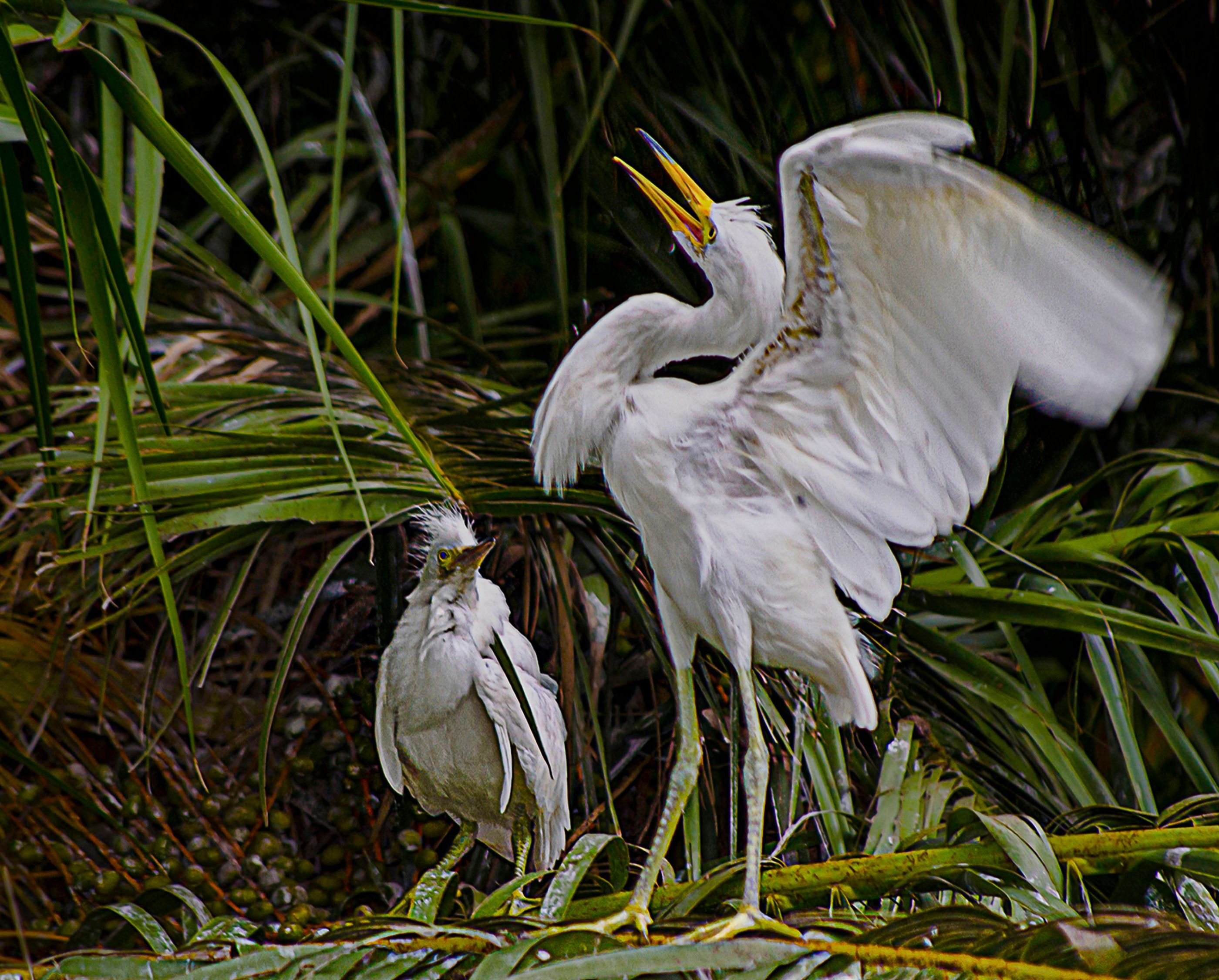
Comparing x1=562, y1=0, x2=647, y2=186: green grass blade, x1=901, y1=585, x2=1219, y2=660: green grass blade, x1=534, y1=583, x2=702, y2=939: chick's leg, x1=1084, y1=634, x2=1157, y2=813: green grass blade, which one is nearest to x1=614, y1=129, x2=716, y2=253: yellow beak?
x1=562, y1=0, x2=647, y2=186: green grass blade

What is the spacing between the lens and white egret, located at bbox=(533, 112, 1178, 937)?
24.8 inches

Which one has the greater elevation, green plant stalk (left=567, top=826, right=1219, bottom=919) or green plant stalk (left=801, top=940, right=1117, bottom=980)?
green plant stalk (left=801, top=940, right=1117, bottom=980)

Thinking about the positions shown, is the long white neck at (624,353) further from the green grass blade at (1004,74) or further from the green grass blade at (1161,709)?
the green grass blade at (1161,709)

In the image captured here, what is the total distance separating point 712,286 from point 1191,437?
0.73 metres

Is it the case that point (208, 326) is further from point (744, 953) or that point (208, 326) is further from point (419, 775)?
point (744, 953)

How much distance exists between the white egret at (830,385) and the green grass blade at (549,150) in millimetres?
187

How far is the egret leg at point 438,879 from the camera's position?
773 millimetres

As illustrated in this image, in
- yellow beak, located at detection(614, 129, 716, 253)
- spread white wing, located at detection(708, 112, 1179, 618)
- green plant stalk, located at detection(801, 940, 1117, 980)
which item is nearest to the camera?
green plant stalk, located at detection(801, 940, 1117, 980)

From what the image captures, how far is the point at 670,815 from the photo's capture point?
68 centimetres

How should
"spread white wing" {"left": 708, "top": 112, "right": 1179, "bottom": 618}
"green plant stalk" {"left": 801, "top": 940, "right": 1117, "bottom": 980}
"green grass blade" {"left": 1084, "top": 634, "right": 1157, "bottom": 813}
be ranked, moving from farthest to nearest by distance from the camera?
"green grass blade" {"left": 1084, "top": 634, "right": 1157, "bottom": 813}
"spread white wing" {"left": 708, "top": 112, "right": 1179, "bottom": 618}
"green plant stalk" {"left": 801, "top": 940, "right": 1117, "bottom": 980}

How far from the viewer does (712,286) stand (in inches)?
28.5

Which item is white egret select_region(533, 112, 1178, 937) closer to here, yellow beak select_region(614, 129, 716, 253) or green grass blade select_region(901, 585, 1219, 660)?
yellow beak select_region(614, 129, 716, 253)

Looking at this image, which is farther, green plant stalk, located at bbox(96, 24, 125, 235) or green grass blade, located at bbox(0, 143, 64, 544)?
green plant stalk, located at bbox(96, 24, 125, 235)

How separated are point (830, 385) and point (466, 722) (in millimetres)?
367
